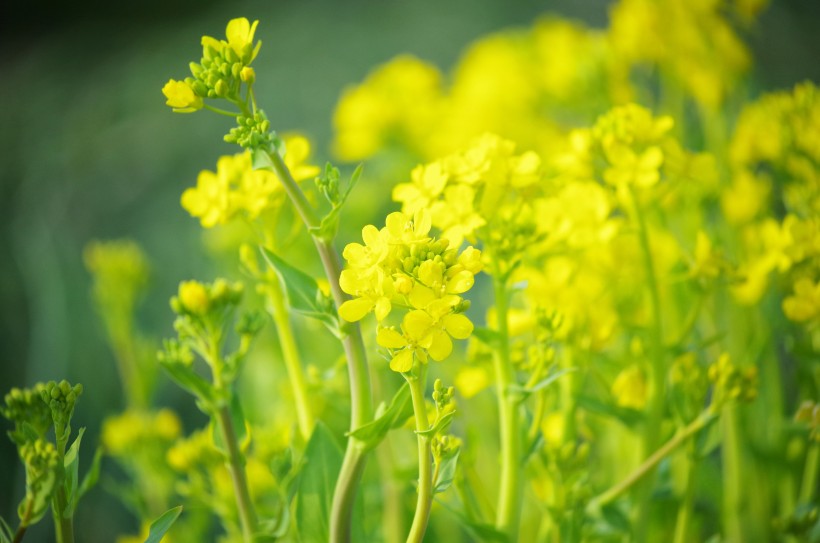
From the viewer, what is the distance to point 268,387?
1.03 m

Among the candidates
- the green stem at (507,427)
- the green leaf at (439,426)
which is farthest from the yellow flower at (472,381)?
the green leaf at (439,426)

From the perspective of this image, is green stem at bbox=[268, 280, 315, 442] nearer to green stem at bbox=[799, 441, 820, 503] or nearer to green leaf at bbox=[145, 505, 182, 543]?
green leaf at bbox=[145, 505, 182, 543]

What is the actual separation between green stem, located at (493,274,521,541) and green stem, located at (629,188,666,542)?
125 mm

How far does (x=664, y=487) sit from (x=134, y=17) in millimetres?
2040

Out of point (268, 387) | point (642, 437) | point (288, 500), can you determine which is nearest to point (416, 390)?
point (288, 500)

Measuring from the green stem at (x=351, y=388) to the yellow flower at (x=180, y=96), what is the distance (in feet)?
0.20

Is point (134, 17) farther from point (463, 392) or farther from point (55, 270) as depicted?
point (463, 392)

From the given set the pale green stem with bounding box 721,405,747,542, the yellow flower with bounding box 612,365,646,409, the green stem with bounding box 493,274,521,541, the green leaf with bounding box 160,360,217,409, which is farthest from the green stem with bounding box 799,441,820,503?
the green leaf with bounding box 160,360,217,409

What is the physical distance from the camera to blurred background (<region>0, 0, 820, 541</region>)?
1314mm

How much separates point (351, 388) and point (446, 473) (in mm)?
77

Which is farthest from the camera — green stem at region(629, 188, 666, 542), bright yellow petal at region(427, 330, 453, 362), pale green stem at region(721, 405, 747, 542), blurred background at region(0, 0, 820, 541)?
blurred background at region(0, 0, 820, 541)

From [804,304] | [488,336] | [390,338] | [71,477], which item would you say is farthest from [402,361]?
[804,304]

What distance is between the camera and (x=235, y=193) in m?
0.52

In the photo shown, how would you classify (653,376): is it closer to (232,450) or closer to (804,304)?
(804,304)
